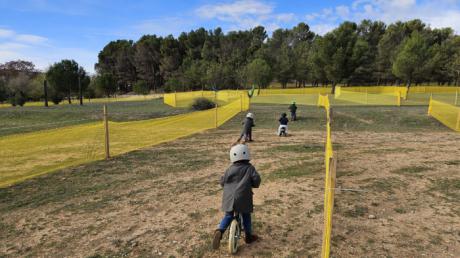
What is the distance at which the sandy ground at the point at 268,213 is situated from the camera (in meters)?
4.04

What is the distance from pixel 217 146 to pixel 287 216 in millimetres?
6482

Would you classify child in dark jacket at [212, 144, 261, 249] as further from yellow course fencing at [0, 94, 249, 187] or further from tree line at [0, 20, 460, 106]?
tree line at [0, 20, 460, 106]

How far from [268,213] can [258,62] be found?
184ft

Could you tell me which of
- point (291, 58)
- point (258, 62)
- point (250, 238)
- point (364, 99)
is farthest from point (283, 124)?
point (291, 58)

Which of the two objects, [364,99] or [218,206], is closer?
[218,206]

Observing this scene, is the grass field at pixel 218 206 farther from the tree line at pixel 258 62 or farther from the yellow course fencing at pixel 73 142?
the tree line at pixel 258 62

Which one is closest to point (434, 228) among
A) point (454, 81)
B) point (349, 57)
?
point (349, 57)

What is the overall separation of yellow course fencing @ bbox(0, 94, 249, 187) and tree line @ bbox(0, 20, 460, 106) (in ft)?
94.6

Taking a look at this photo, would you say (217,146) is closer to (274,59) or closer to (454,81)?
(274,59)

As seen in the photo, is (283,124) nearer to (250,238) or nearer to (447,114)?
(250,238)

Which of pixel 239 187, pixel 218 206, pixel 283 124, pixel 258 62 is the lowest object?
pixel 218 206

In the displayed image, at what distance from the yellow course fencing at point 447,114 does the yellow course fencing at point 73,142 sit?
12.8 metres

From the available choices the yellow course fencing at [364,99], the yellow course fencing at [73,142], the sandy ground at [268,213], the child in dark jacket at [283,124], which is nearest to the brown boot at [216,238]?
the sandy ground at [268,213]

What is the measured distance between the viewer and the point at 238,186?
379cm
